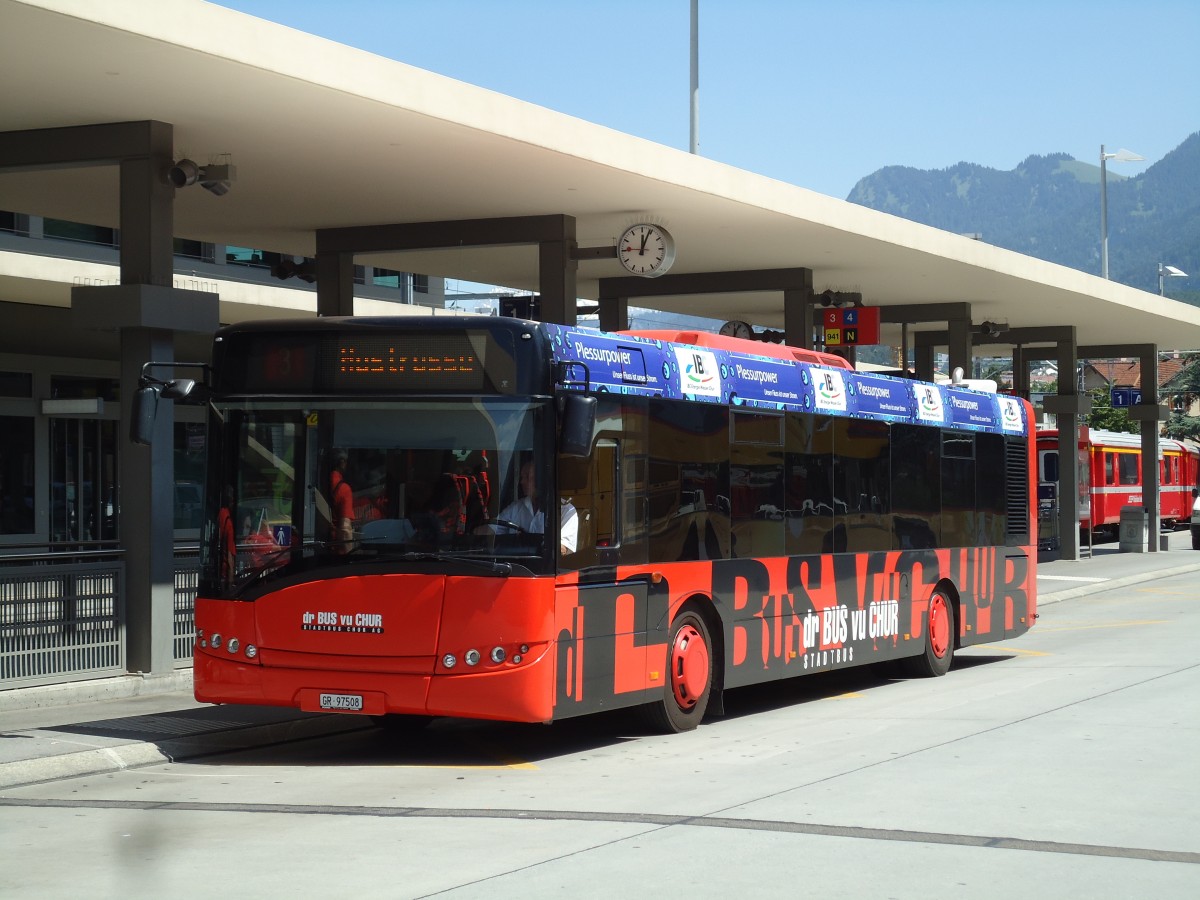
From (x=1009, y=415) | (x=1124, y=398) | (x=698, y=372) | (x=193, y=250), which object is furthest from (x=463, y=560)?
(x=1124, y=398)

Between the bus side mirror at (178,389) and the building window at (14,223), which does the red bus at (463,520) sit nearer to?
the bus side mirror at (178,389)

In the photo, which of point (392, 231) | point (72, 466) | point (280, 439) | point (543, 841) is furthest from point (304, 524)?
point (72, 466)

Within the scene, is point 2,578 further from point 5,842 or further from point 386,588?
point 5,842

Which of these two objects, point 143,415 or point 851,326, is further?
point 851,326

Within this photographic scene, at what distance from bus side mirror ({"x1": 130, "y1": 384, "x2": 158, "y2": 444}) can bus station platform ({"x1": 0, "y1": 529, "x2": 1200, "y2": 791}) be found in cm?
222

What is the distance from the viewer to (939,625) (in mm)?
17391

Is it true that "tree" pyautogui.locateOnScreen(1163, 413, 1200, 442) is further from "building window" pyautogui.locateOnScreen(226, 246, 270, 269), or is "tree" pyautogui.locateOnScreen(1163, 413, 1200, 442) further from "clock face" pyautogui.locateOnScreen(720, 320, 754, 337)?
"building window" pyautogui.locateOnScreen(226, 246, 270, 269)

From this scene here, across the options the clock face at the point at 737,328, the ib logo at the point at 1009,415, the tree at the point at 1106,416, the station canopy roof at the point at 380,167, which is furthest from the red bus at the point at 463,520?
the tree at the point at 1106,416

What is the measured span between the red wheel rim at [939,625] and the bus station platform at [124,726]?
6.45 metres

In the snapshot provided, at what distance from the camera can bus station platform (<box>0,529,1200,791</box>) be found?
11109mm

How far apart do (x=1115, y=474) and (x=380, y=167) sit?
131 ft

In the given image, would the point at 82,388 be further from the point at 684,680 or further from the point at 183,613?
the point at 684,680

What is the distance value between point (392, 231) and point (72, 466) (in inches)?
439

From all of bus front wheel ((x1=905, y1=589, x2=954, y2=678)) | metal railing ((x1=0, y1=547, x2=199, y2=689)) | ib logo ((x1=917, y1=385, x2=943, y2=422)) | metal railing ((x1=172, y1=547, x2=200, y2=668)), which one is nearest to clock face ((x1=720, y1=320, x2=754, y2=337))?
ib logo ((x1=917, y1=385, x2=943, y2=422))
